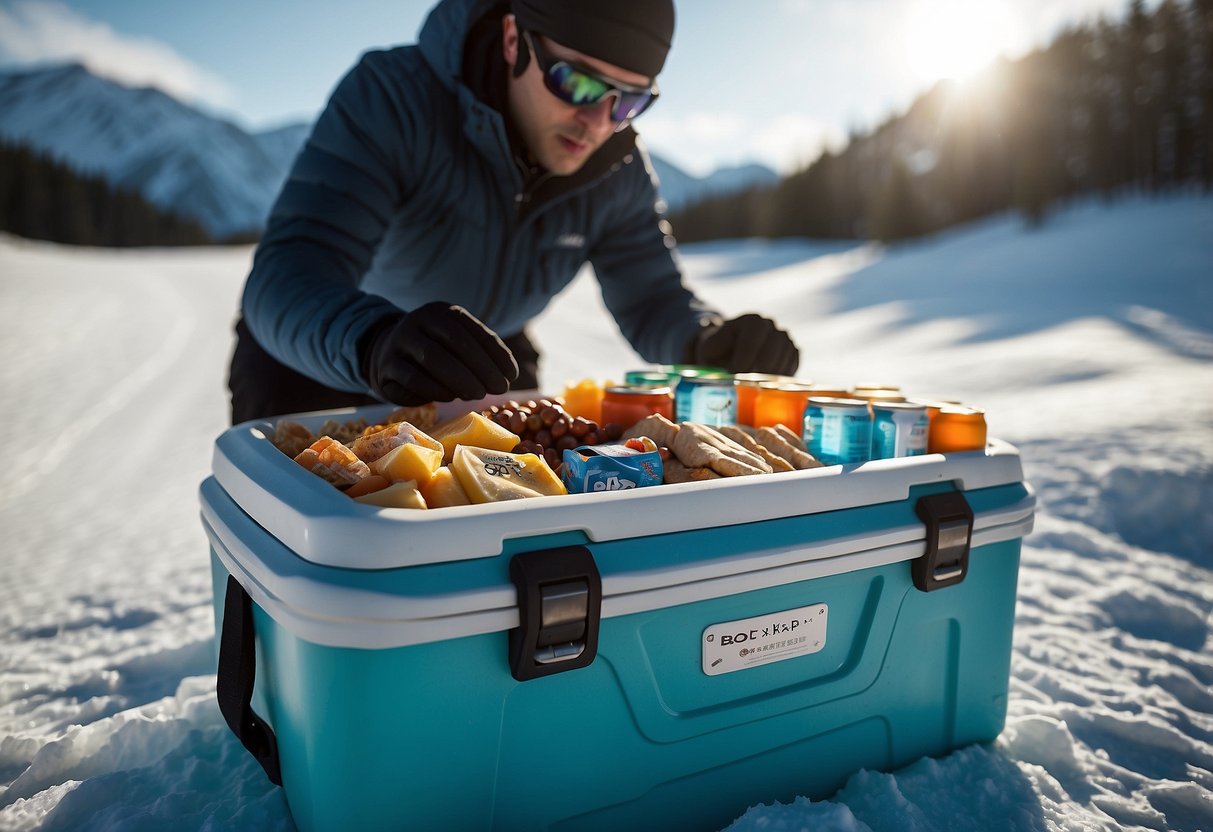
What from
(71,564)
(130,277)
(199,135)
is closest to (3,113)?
(199,135)

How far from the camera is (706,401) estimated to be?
1.64 meters

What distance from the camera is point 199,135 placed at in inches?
6875

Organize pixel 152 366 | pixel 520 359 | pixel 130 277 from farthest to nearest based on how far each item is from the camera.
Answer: pixel 130 277 < pixel 152 366 < pixel 520 359

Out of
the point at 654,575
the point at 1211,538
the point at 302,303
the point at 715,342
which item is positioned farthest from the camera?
the point at 1211,538

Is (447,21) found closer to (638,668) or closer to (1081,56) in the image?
(638,668)

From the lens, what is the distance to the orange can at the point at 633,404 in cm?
165

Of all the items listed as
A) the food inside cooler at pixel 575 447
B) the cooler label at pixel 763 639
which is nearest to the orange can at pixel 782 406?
the food inside cooler at pixel 575 447

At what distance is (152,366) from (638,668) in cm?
714

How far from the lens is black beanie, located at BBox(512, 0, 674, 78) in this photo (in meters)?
1.68

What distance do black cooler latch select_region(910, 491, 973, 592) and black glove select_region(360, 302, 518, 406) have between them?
0.80 metres

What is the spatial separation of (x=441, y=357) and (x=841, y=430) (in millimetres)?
775

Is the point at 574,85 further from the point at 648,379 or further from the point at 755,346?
the point at 755,346

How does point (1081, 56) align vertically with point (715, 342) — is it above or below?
above

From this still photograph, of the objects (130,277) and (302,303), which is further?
(130,277)
